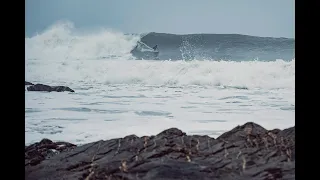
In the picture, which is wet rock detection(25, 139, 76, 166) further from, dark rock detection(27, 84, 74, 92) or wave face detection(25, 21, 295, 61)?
wave face detection(25, 21, 295, 61)

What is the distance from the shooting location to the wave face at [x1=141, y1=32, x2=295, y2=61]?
8.63 feet

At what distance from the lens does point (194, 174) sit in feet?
7.66

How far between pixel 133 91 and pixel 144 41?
327 millimetres

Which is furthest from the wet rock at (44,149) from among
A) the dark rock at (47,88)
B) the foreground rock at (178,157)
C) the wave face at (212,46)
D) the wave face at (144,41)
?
the wave face at (212,46)

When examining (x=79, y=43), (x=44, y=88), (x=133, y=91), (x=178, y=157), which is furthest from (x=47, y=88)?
(x=178, y=157)

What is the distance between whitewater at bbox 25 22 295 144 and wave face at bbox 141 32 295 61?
3 cm

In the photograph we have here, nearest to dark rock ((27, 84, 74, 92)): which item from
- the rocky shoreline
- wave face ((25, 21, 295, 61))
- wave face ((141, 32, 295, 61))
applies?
the rocky shoreline

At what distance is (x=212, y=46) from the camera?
264 cm

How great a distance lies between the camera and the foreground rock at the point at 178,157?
234cm

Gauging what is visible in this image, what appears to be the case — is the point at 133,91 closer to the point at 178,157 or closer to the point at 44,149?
the point at 178,157
